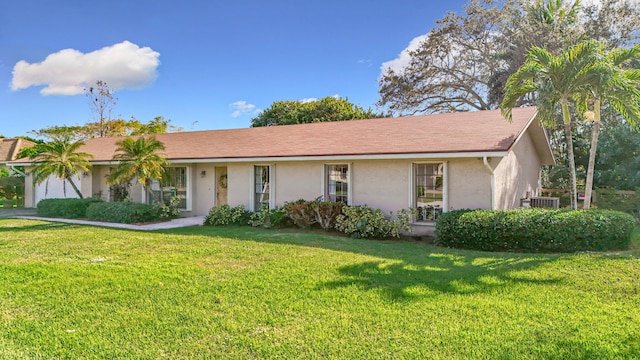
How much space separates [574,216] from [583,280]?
312 centimetres

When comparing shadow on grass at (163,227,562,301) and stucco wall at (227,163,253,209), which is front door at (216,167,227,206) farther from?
shadow on grass at (163,227,562,301)

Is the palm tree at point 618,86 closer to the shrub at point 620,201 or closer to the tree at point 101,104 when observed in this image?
the shrub at point 620,201

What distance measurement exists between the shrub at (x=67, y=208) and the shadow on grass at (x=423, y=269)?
948 cm

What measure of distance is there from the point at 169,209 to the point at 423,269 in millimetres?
11487

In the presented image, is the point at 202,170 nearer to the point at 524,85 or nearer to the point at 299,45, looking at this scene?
the point at 299,45

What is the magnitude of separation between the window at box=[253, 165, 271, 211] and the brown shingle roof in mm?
756

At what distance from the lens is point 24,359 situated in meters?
3.69

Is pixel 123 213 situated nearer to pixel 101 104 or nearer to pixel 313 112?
pixel 313 112

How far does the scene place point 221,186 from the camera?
16219 mm

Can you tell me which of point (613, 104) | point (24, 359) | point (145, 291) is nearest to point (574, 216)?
point (613, 104)

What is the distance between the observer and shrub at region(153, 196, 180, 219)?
15.0m

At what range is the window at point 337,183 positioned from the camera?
1312 centimetres

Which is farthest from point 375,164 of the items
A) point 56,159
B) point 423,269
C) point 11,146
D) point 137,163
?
point 11,146

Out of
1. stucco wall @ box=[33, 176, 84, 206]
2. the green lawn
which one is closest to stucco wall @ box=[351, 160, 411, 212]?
the green lawn
